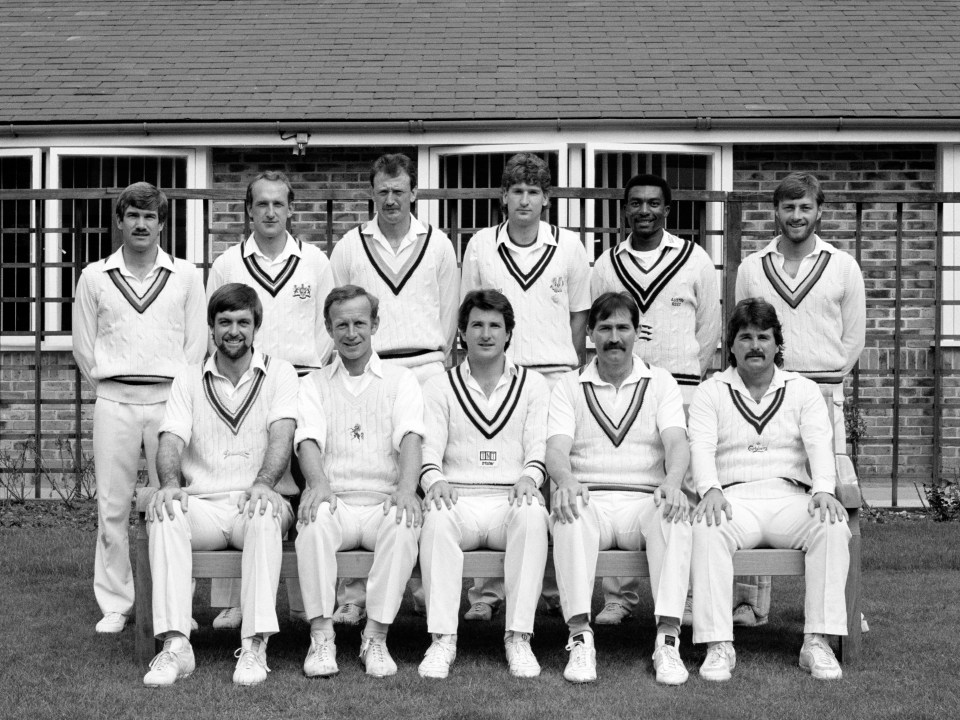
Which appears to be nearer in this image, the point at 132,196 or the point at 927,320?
the point at 132,196

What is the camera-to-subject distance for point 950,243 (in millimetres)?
10562

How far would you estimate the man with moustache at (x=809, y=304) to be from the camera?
5691 millimetres

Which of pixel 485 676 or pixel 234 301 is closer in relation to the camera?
pixel 485 676

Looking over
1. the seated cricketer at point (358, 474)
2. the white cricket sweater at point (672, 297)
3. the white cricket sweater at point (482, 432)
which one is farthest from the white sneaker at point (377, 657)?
the white cricket sweater at point (672, 297)

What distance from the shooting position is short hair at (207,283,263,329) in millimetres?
5176

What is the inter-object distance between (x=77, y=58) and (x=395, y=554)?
340 inches

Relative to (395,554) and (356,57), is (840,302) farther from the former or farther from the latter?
(356,57)

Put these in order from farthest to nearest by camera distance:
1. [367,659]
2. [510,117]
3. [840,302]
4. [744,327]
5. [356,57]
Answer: [356,57] < [510,117] < [840,302] < [744,327] < [367,659]

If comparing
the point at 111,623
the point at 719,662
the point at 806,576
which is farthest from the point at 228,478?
the point at 806,576

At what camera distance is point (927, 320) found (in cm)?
1059

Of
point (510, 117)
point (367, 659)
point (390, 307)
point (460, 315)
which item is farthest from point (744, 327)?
point (510, 117)

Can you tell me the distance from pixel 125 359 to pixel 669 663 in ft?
8.80

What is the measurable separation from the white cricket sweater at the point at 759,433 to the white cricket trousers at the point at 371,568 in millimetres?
1272

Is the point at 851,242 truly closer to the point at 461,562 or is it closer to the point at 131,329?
the point at 461,562
